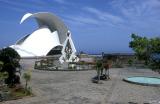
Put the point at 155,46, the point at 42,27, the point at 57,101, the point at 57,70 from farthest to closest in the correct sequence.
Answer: the point at 42,27, the point at 57,70, the point at 57,101, the point at 155,46

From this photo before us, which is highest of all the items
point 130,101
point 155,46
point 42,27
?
point 42,27

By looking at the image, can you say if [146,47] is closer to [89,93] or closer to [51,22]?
[89,93]

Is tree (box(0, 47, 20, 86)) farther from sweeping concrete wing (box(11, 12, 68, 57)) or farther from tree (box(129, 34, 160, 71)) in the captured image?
sweeping concrete wing (box(11, 12, 68, 57))

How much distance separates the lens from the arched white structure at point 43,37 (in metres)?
54.1

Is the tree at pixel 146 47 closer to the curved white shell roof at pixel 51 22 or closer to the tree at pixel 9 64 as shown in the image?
the tree at pixel 9 64

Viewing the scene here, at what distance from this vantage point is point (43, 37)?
57.4 meters

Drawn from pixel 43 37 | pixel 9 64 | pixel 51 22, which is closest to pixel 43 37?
pixel 43 37

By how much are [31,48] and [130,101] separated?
4079 cm

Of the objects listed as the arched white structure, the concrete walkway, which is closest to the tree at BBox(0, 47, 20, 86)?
the concrete walkway

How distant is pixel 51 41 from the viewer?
2247 inches

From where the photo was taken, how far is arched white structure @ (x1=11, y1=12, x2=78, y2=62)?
2130 inches

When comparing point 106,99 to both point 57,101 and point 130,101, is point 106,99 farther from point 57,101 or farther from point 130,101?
point 57,101

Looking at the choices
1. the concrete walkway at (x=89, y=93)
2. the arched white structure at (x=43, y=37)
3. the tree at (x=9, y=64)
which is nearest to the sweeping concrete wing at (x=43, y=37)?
the arched white structure at (x=43, y=37)

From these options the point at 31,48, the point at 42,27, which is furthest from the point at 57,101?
the point at 42,27
